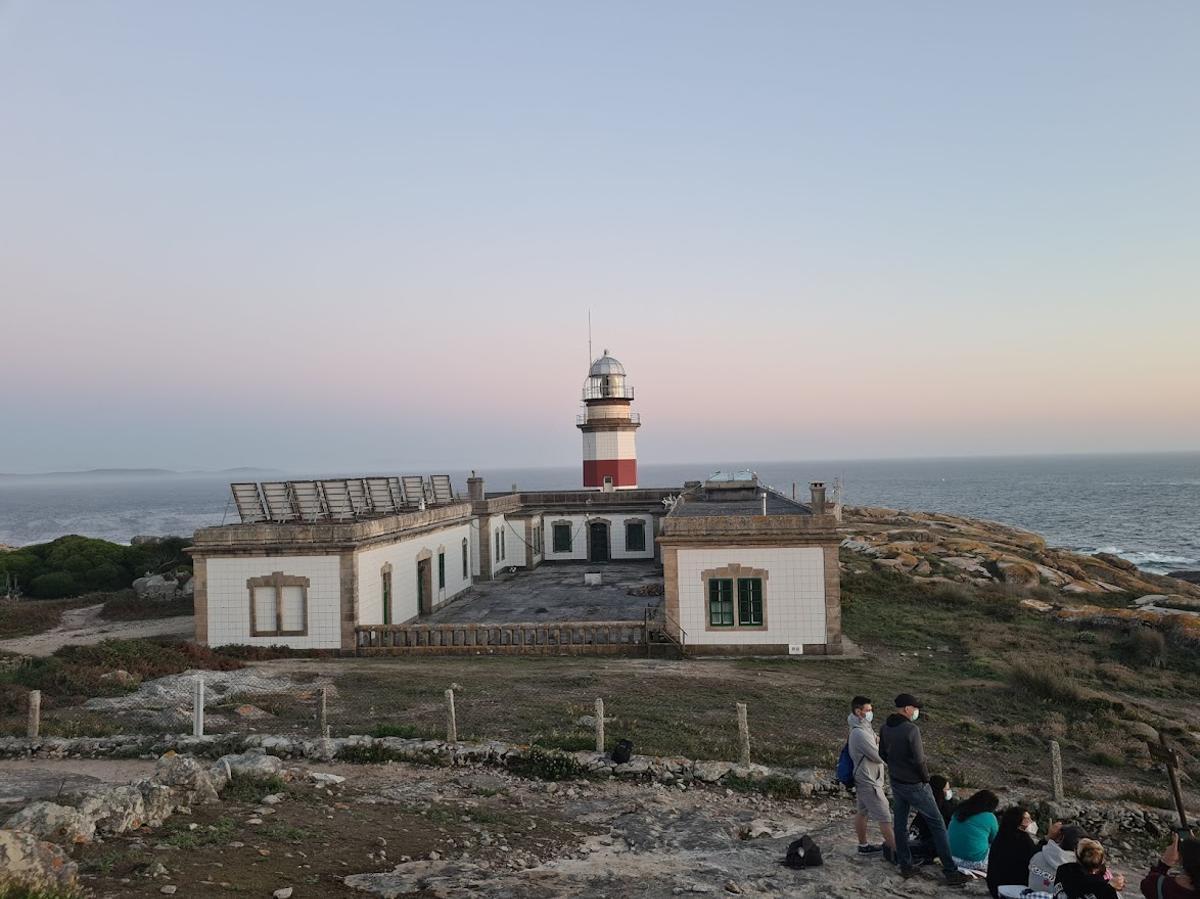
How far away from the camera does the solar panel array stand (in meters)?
25.2

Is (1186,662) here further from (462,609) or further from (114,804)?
(114,804)

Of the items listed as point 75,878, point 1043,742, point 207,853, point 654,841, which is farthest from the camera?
point 1043,742

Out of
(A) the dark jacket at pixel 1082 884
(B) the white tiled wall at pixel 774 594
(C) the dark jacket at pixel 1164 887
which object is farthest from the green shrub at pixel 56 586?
(C) the dark jacket at pixel 1164 887

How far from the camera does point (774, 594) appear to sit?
76.0 feet

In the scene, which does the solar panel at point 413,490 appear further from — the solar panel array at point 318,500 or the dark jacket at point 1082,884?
the dark jacket at point 1082,884

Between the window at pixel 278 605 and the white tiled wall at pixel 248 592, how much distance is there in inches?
4.4

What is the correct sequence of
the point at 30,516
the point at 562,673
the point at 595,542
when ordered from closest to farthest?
the point at 562,673
the point at 595,542
the point at 30,516

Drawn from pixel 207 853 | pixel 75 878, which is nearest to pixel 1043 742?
pixel 207 853

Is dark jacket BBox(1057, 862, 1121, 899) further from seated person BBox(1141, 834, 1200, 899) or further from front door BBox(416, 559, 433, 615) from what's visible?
front door BBox(416, 559, 433, 615)

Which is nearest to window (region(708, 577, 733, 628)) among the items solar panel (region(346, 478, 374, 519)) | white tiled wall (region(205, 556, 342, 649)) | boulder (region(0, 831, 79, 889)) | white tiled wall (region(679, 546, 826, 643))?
white tiled wall (region(679, 546, 826, 643))

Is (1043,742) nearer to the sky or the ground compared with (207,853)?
nearer to the ground

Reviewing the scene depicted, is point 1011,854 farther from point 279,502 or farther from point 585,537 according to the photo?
point 585,537

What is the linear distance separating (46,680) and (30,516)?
154385 millimetres

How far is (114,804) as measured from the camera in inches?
360
